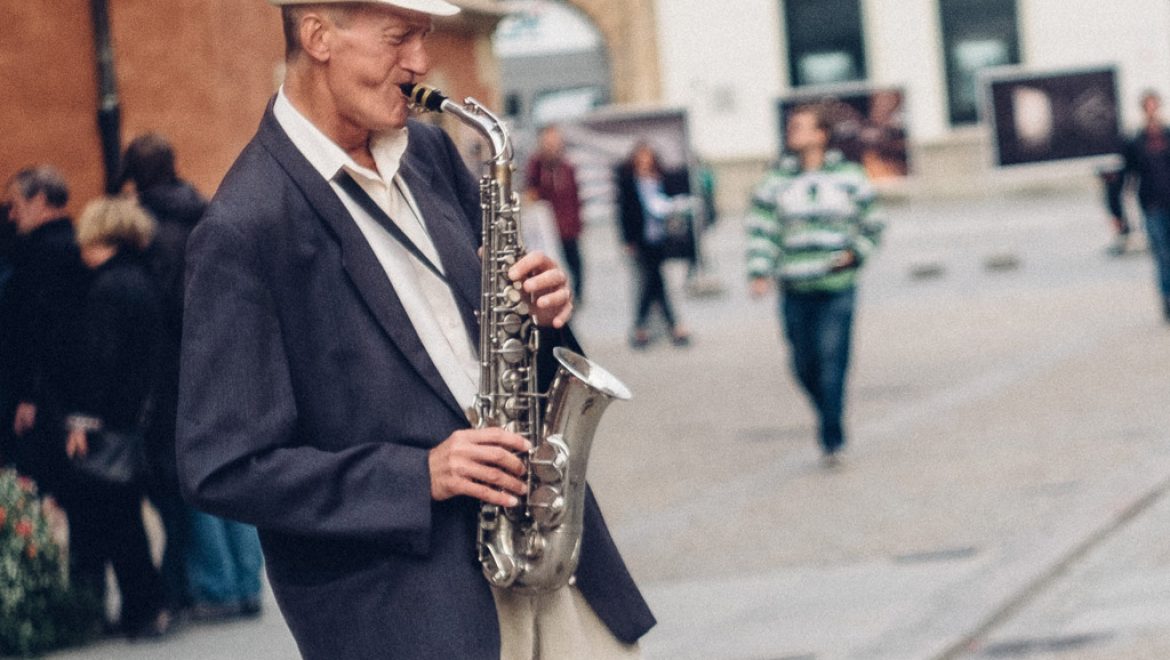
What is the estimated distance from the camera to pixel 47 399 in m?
7.56

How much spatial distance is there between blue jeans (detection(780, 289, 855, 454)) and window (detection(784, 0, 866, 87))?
94.2 ft

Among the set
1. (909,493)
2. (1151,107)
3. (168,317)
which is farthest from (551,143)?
(168,317)

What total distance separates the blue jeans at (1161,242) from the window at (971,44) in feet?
74.6

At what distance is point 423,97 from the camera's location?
3.08m

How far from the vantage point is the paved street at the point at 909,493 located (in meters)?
7.13

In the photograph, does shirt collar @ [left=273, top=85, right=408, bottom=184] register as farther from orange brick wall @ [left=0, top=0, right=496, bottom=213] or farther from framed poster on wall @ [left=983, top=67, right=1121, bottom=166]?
framed poster on wall @ [left=983, top=67, right=1121, bottom=166]

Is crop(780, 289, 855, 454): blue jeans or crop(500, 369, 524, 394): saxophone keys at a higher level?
crop(500, 369, 524, 394): saxophone keys

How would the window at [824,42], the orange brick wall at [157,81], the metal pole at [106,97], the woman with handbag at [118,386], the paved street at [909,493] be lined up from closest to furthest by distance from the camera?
1. the paved street at [909,493]
2. the woman with handbag at [118,386]
3. the orange brick wall at [157,81]
4. the metal pole at [106,97]
5. the window at [824,42]

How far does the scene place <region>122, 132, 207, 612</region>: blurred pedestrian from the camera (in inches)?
292

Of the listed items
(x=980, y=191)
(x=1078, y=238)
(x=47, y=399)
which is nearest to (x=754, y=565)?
(x=47, y=399)

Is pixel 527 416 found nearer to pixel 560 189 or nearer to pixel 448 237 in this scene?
pixel 448 237

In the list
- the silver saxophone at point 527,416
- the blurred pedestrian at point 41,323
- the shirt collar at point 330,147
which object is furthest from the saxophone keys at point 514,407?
the blurred pedestrian at point 41,323

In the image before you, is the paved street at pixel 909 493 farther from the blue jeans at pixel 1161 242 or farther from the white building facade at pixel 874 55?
the white building facade at pixel 874 55

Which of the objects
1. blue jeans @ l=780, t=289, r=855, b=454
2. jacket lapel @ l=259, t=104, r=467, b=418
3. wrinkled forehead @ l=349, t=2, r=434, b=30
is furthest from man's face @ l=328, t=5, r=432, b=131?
blue jeans @ l=780, t=289, r=855, b=454
